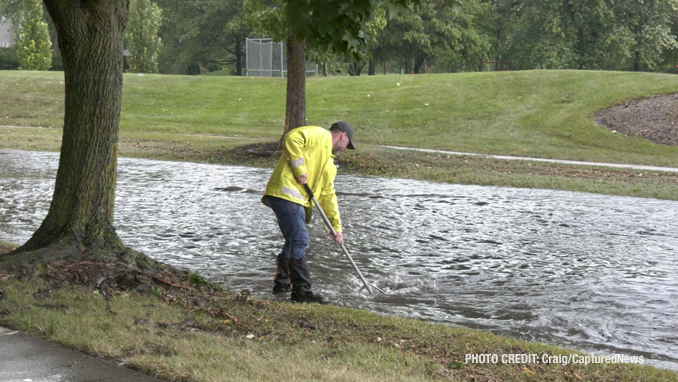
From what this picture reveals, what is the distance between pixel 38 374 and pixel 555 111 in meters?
22.8

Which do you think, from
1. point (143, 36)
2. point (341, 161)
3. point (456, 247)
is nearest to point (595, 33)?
point (143, 36)

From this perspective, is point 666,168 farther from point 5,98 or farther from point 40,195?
point 5,98

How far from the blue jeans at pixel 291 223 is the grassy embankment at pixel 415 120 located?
788 cm

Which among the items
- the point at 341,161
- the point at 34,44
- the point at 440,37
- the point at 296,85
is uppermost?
the point at 440,37

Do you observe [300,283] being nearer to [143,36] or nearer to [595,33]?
[143,36]

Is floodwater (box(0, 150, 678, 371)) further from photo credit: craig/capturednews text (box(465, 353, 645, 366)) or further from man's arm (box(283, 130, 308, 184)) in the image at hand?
man's arm (box(283, 130, 308, 184))

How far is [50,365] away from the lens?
174 inches

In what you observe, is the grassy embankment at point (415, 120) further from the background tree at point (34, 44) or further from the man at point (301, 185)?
the background tree at point (34, 44)

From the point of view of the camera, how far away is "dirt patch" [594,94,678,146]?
21.2 meters

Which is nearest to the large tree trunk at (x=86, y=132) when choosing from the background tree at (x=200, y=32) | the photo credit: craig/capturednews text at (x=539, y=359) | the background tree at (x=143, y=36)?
the photo credit: craig/capturednews text at (x=539, y=359)

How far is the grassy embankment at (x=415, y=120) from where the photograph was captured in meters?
16.1

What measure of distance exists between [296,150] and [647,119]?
1856 centimetres

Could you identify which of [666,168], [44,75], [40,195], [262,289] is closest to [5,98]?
[44,75]

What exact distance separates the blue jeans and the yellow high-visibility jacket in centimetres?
6
